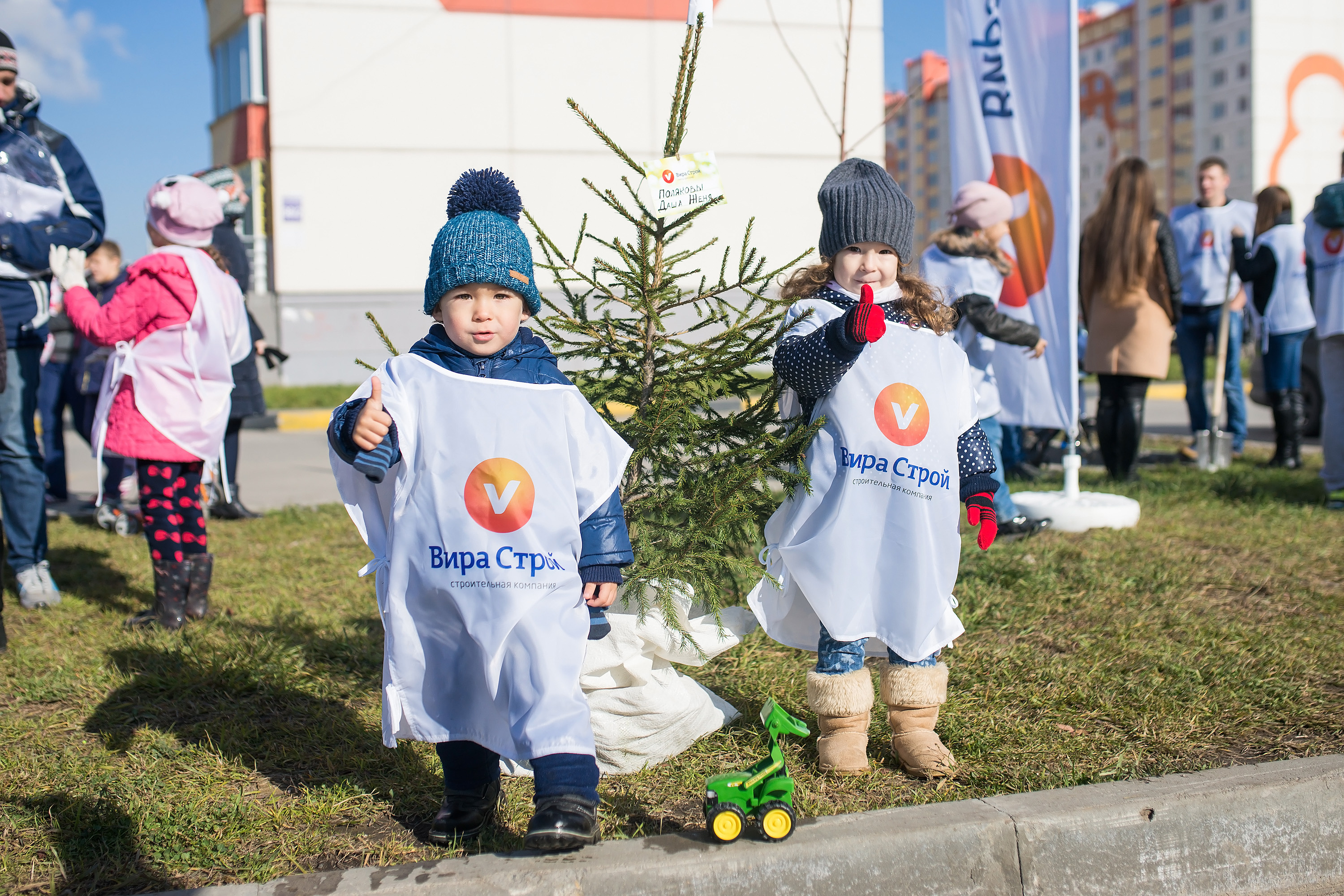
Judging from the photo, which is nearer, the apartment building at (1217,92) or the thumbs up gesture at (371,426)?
the thumbs up gesture at (371,426)

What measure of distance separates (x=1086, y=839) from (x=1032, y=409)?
361 centimetres

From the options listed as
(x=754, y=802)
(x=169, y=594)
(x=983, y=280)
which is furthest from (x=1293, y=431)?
(x=169, y=594)

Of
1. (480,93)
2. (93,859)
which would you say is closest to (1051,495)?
(93,859)

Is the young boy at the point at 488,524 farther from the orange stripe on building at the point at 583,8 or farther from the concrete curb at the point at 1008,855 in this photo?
the orange stripe on building at the point at 583,8

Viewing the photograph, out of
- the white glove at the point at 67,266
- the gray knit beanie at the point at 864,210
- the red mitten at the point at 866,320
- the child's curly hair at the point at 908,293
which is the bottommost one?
the red mitten at the point at 866,320

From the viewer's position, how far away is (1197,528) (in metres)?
5.76

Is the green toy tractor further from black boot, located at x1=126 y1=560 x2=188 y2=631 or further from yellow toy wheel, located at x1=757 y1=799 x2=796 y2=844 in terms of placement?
black boot, located at x1=126 y1=560 x2=188 y2=631

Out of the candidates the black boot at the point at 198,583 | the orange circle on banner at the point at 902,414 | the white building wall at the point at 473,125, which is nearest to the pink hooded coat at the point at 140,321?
the black boot at the point at 198,583

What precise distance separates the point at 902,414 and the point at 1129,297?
4.54m

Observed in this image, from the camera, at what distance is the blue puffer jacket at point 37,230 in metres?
4.60

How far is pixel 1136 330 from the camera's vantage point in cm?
668

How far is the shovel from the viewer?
7.71 meters

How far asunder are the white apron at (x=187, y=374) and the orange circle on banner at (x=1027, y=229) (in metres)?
3.80

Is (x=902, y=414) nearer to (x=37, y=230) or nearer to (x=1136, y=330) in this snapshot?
(x=37, y=230)
